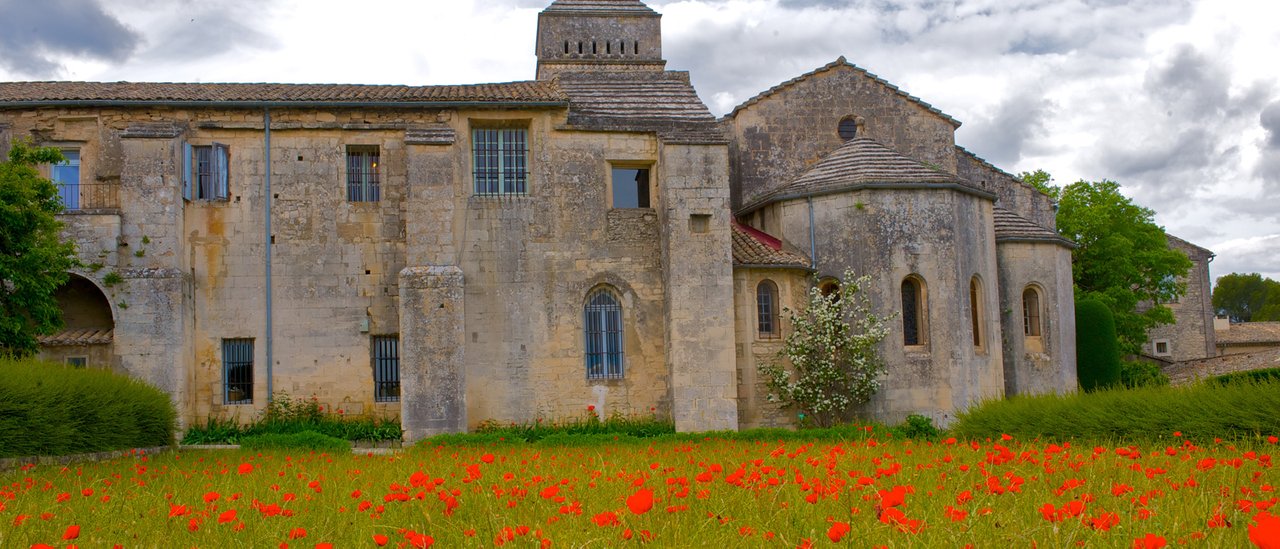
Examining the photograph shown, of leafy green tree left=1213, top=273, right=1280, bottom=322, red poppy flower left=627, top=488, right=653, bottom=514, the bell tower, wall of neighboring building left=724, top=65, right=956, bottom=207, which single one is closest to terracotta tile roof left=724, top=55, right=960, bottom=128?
wall of neighboring building left=724, top=65, right=956, bottom=207

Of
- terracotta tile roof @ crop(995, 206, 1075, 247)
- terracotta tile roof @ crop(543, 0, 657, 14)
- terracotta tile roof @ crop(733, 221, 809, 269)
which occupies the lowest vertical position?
terracotta tile roof @ crop(733, 221, 809, 269)

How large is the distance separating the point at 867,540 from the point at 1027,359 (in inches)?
866

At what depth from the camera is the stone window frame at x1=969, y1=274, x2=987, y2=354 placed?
78.7 ft

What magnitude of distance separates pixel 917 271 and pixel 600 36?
19.8m

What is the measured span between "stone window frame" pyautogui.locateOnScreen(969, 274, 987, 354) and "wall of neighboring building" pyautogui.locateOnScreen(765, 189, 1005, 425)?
0.59ft

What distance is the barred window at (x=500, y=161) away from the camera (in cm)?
2264

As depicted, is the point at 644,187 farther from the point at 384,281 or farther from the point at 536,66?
the point at 536,66

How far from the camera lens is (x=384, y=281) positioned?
22.3 metres

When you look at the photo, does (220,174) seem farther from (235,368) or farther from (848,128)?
(848,128)

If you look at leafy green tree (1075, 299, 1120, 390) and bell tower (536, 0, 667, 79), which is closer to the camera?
leafy green tree (1075, 299, 1120, 390)

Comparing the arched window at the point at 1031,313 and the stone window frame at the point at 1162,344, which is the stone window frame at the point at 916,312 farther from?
the stone window frame at the point at 1162,344

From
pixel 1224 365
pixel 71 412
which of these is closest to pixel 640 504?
pixel 71 412

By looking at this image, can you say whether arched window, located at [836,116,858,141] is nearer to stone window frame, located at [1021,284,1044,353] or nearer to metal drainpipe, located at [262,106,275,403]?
stone window frame, located at [1021,284,1044,353]

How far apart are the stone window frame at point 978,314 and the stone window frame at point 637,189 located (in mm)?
7972
